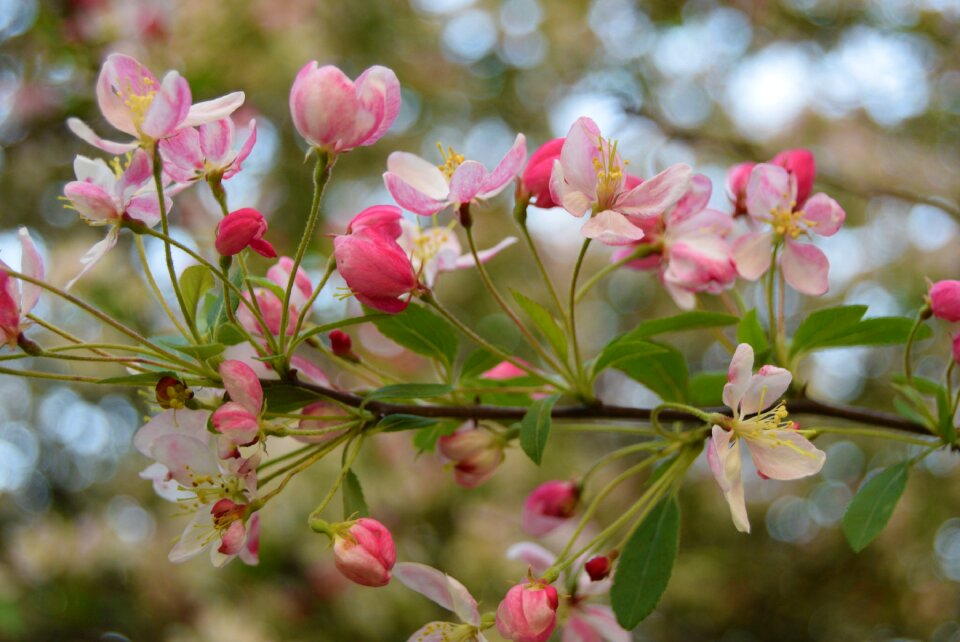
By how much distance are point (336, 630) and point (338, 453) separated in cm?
75

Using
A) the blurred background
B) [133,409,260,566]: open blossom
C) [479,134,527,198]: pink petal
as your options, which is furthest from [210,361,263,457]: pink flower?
the blurred background

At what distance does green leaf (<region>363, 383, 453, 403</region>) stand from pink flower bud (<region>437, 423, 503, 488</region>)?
112 mm

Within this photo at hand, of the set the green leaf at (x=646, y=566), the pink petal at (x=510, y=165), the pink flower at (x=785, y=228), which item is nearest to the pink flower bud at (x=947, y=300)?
the pink flower at (x=785, y=228)

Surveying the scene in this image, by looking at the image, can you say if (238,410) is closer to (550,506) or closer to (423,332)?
(423,332)

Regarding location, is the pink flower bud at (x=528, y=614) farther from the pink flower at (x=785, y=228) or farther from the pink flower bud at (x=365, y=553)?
the pink flower at (x=785, y=228)

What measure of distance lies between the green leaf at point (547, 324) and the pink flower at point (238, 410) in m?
0.26

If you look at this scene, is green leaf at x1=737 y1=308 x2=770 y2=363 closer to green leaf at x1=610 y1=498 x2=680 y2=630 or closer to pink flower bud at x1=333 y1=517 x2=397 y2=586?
green leaf at x1=610 y1=498 x2=680 y2=630

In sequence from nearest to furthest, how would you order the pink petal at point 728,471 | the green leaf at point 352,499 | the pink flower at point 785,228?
1. the pink petal at point 728,471
2. the green leaf at point 352,499
3. the pink flower at point 785,228

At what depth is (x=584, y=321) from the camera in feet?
16.4

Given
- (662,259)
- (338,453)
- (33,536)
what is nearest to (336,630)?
(338,453)

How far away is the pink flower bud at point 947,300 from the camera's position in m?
0.83

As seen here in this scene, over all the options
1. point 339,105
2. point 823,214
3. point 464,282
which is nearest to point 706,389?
point 823,214

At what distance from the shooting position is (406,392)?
0.76 m

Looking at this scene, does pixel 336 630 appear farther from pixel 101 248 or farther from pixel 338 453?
pixel 101 248
